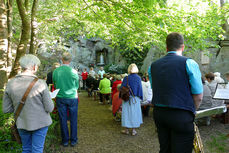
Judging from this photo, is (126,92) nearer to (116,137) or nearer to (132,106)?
(132,106)

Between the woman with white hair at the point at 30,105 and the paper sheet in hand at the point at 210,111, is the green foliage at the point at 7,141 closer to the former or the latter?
the woman with white hair at the point at 30,105

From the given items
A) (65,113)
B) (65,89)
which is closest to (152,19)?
(65,89)

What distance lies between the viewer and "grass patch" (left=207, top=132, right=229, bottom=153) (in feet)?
12.6

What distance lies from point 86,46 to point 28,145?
72.6 ft

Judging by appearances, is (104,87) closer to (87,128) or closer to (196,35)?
(87,128)

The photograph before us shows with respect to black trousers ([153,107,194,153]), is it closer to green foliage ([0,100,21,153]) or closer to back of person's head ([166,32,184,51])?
back of person's head ([166,32,184,51])

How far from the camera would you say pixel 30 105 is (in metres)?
2.25

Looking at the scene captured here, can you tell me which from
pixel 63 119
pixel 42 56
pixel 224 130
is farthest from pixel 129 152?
pixel 42 56

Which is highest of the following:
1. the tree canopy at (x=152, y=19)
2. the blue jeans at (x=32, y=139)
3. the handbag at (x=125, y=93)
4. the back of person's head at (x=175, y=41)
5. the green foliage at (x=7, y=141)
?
the tree canopy at (x=152, y=19)

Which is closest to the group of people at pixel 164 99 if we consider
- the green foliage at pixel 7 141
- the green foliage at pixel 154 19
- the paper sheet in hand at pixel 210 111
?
the green foliage at pixel 7 141

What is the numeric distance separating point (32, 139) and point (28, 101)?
531 mm

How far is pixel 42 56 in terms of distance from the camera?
20094 millimetres

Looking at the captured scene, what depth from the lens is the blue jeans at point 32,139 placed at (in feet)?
7.63

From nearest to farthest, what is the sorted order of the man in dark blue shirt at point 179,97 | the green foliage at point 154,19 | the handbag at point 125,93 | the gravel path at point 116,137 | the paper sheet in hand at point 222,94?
the man in dark blue shirt at point 179,97, the gravel path at point 116,137, the paper sheet in hand at point 222,94, the handbag at point 125,93, the green foliage at point 154,19
